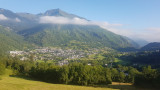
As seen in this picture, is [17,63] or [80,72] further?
[17,63]

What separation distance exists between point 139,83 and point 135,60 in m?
122

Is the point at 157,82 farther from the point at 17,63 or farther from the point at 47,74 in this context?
the point at 17,63

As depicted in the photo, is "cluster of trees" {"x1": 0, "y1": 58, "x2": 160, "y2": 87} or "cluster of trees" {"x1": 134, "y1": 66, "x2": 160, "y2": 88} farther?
"cluster of trees" {"x1": 0, "y1": 58, "x2": 160, "y2": 87}

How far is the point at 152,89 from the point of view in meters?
42.8

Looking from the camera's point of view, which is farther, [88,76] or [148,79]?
[88,76]

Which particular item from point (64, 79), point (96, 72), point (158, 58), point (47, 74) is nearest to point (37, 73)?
point (47, 74)

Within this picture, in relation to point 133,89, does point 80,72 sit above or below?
above

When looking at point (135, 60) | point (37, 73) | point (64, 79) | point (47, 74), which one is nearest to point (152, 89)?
point (64, 79)

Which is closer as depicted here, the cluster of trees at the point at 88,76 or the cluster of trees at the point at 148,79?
the cluster of trees at the point at 148,79

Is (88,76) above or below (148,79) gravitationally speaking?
below

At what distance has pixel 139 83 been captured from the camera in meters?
49.8

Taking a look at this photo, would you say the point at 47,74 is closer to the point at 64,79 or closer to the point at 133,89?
the point at 64,79

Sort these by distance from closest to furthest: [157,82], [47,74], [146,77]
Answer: [157,82]
[146,77]
[47,74]

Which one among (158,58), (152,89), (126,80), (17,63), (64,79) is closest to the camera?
(152,89)
